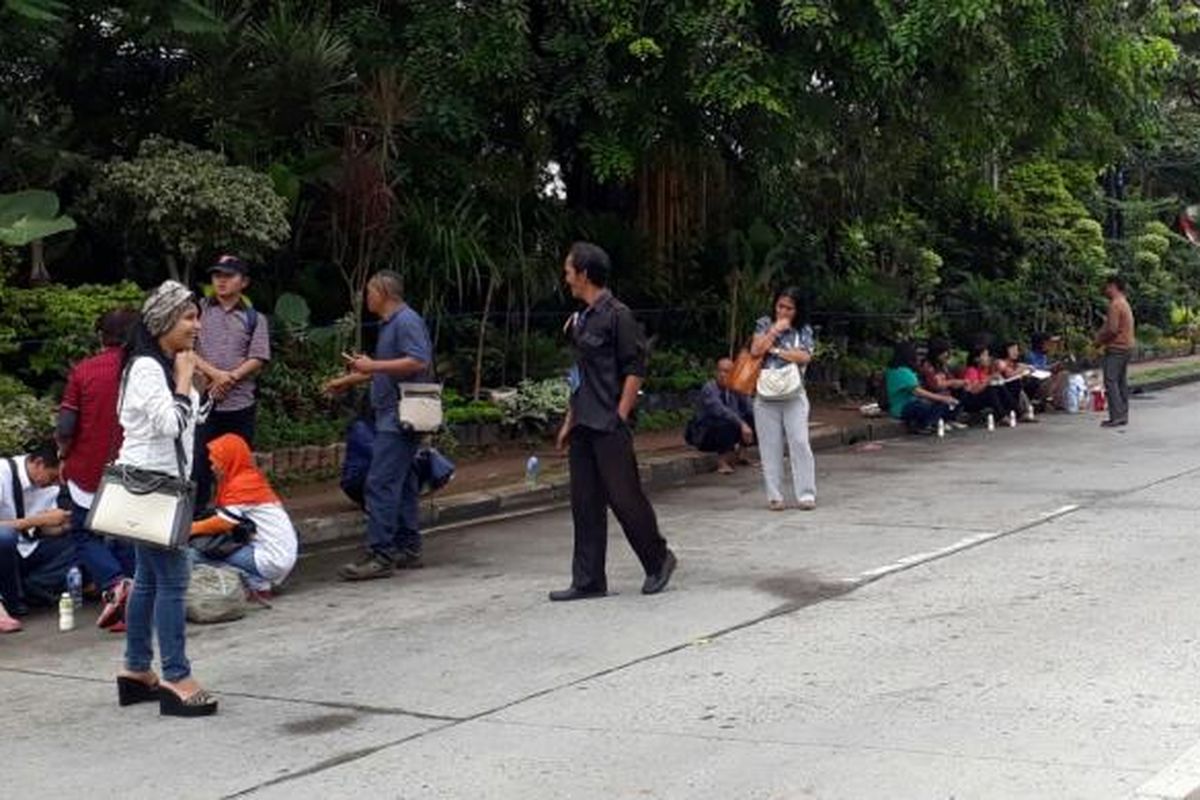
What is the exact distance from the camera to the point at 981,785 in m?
5.46

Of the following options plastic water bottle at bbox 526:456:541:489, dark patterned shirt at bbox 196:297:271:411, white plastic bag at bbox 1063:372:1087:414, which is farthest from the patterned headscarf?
white plastic bag at bbox 1063:372:1087:414

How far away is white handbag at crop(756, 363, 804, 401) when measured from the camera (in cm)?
1202

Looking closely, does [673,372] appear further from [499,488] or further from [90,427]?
[90,427]

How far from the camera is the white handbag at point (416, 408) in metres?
9.77

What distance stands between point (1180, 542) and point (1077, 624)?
8.98ft

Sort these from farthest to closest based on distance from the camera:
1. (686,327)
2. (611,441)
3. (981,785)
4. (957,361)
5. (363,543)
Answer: (957,361) → (686,327) → (363,543) → (611,441) → (981,785)

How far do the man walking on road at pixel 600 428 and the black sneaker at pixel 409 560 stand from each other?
1.56m

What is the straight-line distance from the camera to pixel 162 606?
6738 mm

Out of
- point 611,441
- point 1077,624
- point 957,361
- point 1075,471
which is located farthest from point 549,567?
point 957,361

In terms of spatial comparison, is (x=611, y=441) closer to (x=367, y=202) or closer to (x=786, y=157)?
(x=367, y=202)

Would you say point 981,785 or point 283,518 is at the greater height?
point 283,518

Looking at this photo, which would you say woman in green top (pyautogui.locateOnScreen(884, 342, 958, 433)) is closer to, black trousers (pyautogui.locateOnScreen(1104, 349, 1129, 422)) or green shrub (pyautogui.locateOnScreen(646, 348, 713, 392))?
black trousers (pyautogui.locateOnScreen(1104, 349, 1129, 422))

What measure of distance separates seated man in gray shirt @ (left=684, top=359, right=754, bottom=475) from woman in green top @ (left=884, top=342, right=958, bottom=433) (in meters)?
3.41

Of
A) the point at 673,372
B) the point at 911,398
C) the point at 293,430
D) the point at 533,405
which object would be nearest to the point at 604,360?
the point at 293,430
